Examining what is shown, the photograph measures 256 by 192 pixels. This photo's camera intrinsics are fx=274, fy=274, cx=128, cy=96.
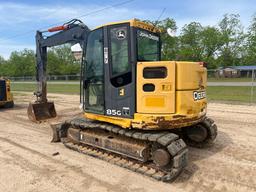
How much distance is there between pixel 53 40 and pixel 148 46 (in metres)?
4.20

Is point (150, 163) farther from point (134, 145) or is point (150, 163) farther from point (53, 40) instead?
point (53, 40)

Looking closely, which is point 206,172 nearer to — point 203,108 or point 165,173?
point 165,173

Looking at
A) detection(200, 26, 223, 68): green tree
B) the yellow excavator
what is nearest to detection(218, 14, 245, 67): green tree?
detection(200, 26, 223, 68): green tree

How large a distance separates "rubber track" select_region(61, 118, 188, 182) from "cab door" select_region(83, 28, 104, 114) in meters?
0.45

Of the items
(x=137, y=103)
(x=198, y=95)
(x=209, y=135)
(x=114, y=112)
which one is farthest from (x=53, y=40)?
(x=209, y=135)

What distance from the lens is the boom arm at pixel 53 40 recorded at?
7320 mm

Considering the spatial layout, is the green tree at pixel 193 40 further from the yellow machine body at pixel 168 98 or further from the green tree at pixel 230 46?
the yellow machine body at pixel 168 98

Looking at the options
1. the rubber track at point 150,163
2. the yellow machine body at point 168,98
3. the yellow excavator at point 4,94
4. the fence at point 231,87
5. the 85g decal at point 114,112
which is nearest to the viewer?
the rubber track at point 150,163

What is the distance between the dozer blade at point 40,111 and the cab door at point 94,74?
4.22 metres

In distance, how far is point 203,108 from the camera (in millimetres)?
5836

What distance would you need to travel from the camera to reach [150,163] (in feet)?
17.6

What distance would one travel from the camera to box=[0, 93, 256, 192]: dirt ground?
15.4ft

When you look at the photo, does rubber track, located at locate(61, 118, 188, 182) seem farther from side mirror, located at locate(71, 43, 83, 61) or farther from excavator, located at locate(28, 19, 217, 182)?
side mirror, located at locate(71, 43, 83, 61)

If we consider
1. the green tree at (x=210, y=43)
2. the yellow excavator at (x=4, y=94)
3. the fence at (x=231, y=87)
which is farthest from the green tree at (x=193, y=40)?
the yellow excavator at (x=4, y=94)
